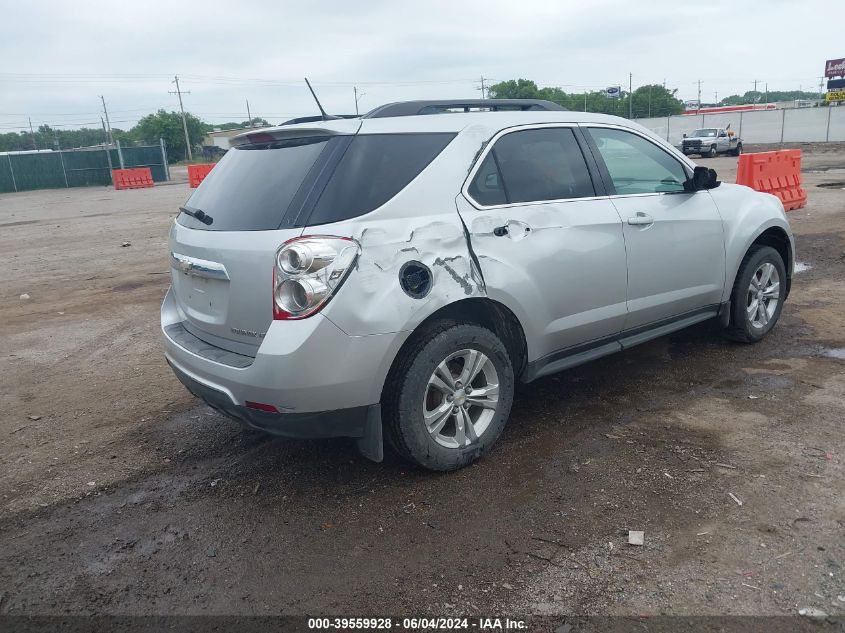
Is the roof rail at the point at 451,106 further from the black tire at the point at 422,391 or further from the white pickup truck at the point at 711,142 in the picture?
the white pickup truck at the point at 711,142

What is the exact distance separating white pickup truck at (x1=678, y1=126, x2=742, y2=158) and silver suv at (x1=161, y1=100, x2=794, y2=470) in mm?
33215

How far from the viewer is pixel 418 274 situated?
3.29 m

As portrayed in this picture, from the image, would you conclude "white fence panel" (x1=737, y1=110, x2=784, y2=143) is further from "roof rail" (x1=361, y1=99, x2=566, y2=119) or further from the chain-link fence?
"roof rail" (x1=361, y1=99, x2=566, y2=119)

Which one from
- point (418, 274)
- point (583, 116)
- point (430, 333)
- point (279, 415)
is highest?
point (583, 116)

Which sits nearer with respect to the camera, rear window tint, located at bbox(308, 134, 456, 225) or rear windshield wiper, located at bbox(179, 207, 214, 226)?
rear window tint, located at bbox(308, 134, 456, 225)

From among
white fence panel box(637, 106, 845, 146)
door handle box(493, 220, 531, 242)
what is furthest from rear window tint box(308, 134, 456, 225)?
white fence panel box(637, 106, 845, 146)

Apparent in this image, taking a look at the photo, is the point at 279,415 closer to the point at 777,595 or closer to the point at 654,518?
the point at 654,518

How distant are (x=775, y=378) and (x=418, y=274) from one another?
286 centimetres

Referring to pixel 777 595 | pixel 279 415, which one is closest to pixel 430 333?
pixel 279 415

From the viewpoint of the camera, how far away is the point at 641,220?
14.0ft

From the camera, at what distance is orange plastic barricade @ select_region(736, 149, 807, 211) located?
458 inches

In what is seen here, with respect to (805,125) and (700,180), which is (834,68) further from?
(700,180)

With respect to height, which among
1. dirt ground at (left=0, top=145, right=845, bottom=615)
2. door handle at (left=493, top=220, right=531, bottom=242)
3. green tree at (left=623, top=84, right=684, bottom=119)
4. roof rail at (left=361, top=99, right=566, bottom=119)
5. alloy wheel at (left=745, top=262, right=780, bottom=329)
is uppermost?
green tree at (left=623, top=84, right=684, bottom=119)

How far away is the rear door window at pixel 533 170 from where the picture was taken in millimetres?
3686
